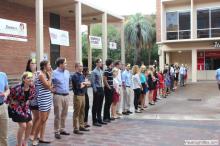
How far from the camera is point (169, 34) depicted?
3591cm

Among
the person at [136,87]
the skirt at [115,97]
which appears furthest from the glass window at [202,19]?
the skirt at [115,97]

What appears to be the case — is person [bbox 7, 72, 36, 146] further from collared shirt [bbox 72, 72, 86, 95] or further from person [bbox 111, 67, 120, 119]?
person [bbox 111, 67, 120, 119]

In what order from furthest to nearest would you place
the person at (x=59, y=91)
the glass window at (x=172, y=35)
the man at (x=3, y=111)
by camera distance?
the glass window at (x=172, y=35)
the person at (x=59, y=91)
the man at (x=3, y=111)

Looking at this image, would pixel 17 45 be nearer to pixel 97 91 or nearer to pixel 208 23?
pixel 97 91

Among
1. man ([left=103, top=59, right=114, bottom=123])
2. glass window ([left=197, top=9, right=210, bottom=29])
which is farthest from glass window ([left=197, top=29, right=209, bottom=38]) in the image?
man ([left=103, top=59, right=114, bottom=123])

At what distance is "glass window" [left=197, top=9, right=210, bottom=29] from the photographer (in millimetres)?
34375

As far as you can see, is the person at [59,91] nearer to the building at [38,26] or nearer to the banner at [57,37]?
the building at [38,26]

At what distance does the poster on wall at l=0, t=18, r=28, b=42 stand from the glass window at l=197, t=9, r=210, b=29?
2124 cm

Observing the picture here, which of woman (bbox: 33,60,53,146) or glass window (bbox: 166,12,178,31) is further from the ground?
glass window (bbox: 166,12,178,31)

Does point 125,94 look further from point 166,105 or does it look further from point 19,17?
point 19,17

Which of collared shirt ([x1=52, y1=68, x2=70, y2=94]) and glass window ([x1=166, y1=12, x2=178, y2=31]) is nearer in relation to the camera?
collared shirt ([x1=52, y1=68, x2=70, y2=94])

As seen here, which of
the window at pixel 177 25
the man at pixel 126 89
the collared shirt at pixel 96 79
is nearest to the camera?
the collared shirt at pixel 96 79

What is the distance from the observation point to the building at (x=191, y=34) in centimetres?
3416

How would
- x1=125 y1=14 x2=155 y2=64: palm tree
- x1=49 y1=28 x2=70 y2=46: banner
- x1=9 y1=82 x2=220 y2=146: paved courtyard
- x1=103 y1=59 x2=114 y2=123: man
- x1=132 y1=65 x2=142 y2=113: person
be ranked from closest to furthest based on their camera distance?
1. x1=9 y1=82 x2=220 y2=146: paved courtyard
2. x1=103 y1=59 x2=114 y2=123: man
3. x1=132 y1=65 x2=142 y2=113: person
4. x1=49 y1=28 x2=70 y2=46: banner
5. x1=125 y1=14 x2=155 y2=64: palm tree
